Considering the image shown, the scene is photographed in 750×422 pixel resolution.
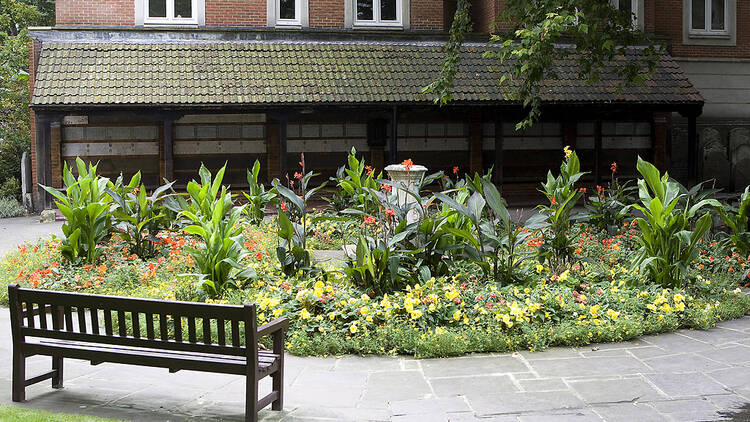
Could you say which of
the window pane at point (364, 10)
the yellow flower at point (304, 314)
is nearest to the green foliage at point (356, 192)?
the yellow flower at point (304, 314)

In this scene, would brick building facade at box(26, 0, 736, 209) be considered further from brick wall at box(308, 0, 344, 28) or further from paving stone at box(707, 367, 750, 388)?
paving stone at box(707, 367, 750, 388)

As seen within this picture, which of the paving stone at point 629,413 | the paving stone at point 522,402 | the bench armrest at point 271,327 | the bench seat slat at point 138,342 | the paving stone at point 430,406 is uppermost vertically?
the bench armrest at point 271,327

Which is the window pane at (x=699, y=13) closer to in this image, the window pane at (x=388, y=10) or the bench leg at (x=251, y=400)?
the window pane at (x=388, y=10)

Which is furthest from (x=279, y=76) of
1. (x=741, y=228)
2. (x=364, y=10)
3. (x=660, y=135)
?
(x=741, y=228)

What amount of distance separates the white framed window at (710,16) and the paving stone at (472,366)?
1945 cm

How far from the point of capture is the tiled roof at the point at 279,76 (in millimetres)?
16766

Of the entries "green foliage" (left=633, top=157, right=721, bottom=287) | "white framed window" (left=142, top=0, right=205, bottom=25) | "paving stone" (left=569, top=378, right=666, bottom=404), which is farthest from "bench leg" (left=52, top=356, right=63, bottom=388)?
"white framed window" (left=142, top=0, right=205, bottom=25)

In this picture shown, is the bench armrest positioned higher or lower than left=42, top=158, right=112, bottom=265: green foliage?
lower

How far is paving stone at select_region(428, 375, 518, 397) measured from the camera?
566cm

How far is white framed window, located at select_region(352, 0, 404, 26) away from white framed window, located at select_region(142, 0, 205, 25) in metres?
4.03

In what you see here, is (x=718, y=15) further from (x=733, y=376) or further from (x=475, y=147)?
(x=733, y=376)

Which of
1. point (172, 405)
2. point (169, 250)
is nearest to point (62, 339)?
point (172, 405)

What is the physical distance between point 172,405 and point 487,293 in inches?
138

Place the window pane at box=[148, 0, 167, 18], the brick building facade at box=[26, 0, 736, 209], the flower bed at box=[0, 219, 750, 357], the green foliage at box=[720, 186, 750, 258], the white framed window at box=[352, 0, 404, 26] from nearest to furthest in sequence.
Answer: the flower bed at box=[0, 219, 750, 357], the green foliage at box=[720, 186, 750, 258], the brick building facade at box=[26, 0, 736, 209], the window pane at box=[148, 0, 167, 18], the white framed window at box=[352, 0, 404, 26]
